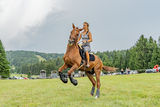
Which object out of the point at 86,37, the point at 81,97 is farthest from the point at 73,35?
the point at 81,97

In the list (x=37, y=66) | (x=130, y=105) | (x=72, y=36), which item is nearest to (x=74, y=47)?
(x=72, y=36)

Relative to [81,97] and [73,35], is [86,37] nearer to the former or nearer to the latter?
[73,35]

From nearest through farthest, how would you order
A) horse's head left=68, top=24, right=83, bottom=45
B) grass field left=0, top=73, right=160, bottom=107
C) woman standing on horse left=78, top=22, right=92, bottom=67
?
grass field left=0, top=73, right=160, bottom=107
horse's head left=68, top=24, right=83, bottom=45
woman standing on horse left=78, top=22, right=92, bottom=67

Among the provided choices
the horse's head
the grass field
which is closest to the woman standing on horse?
the horse's head

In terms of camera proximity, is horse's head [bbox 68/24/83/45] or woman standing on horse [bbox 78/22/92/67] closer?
horse's head [bbox 68/24/83/45]

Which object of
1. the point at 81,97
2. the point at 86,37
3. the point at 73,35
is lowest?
the point at 81,97

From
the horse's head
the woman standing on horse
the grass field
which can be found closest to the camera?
the grass field

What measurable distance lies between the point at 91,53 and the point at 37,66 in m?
132

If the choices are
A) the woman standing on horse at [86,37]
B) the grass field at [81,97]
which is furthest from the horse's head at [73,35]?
the grass field at [81,97]

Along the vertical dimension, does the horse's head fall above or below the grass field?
above

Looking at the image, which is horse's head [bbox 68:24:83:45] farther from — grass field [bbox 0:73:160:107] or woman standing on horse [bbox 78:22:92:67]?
grass field [bbox 0:73:160:107]

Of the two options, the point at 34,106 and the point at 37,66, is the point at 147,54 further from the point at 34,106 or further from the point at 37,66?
the point at 37,66

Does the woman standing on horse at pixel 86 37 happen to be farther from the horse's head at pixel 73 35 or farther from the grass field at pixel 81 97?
the grass field at pixel 81 97

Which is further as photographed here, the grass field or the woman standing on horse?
the woman standing on horse
